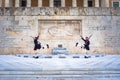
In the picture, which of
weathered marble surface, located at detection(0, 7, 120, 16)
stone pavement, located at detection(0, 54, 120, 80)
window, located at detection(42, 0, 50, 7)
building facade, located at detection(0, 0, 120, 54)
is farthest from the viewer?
window, located at detection(42, 0, 50, 7)

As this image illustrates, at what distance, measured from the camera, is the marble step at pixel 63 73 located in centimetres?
1038

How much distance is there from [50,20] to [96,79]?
11781mm

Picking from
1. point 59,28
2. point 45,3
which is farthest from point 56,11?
point 45,3

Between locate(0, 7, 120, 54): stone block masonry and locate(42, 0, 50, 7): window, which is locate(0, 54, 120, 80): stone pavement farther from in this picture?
locate(42, 0, 50, 7): window

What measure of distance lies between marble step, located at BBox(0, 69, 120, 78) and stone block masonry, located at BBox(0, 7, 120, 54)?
996cm

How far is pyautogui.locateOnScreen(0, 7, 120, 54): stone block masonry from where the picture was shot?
2061cm

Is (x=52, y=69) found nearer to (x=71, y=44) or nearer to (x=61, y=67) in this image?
(x=61, y=67)

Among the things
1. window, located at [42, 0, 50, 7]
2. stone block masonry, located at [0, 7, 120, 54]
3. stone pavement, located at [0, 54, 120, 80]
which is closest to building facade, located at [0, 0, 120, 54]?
stone block masonry, located at [0, 7, 120, 54]

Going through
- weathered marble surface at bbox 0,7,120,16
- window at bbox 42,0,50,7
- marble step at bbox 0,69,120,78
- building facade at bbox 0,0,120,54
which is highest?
window at bbox 42,0,50,7

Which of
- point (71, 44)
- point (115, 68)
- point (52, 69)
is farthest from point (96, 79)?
point (71, 44)

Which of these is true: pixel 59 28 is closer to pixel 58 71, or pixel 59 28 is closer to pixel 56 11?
pixel 56 11

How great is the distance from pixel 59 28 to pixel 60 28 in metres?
0.09

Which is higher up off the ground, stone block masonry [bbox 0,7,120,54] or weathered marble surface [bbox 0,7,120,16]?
weathered marble surface [bbox 0,7,120,16]

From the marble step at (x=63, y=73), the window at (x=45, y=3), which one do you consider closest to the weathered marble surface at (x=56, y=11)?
the marble step at (x=63, y=73)
